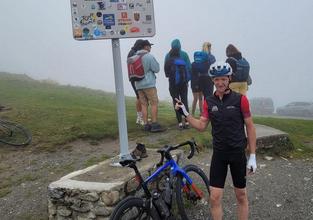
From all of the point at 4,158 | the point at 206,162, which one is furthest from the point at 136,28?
the point at 4,158

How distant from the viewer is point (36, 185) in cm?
811

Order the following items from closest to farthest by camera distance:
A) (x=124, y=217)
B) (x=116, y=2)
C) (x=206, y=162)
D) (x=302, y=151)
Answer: (x=124, y=217) < (x=116, y=2) < (x=206, y=162) < (x=302, y=151)

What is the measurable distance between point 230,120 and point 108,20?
2.67 m

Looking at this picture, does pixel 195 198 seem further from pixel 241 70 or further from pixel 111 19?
pixel 241 70

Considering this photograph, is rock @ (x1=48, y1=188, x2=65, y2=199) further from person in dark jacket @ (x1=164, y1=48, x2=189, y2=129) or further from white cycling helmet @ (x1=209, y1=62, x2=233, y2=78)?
person in dark jacket @ (x1=164, y1=48, x2=189, y2=129)

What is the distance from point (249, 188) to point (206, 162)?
159cm

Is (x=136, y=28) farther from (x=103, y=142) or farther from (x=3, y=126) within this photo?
(x=3, y=126)

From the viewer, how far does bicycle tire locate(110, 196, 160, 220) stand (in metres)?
4.64

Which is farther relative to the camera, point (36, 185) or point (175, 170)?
point (36, 185)

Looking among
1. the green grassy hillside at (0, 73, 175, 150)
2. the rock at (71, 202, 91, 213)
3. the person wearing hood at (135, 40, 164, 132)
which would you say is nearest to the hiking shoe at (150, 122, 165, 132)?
the person wearing hood at (135, 40, 164, 132)

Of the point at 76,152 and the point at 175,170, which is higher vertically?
the point at 175,170

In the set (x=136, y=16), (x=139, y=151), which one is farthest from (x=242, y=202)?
(x=136, y=16)

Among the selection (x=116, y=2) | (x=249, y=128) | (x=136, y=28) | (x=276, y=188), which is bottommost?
(x=276, y=188)

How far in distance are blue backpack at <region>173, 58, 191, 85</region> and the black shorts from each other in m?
5.50
